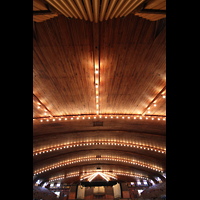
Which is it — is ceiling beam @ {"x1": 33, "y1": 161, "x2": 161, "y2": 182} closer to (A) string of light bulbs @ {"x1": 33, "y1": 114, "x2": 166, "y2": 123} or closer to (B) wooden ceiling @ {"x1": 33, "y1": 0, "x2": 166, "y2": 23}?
(A) string of light bulbs @ {"x1": 33, "y1": 114, "x2": 166, "y2": 123}

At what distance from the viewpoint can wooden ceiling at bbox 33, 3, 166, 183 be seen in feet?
15.5

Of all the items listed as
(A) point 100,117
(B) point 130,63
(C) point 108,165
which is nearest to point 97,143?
(A) point 100,117

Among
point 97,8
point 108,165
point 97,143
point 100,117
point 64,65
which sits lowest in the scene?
point 108,165

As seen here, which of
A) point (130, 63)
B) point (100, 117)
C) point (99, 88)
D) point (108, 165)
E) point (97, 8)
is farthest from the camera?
point (108, 165)

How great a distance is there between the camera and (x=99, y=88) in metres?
8.20

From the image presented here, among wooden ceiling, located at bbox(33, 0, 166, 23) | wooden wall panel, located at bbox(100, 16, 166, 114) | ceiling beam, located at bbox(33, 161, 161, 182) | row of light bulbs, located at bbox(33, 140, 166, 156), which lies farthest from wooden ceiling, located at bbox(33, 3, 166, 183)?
ceiling beam, located at bbox(33, 161, 161, 182)

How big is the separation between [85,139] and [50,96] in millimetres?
8006

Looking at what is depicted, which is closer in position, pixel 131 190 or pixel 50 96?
pixel 50 96

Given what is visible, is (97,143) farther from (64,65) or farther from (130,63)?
(130,63)
